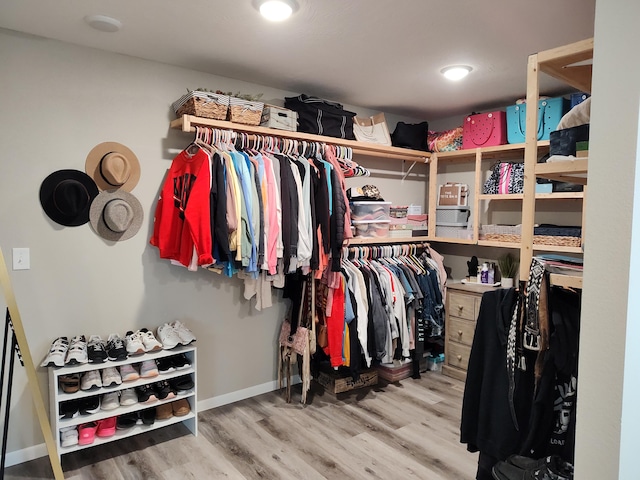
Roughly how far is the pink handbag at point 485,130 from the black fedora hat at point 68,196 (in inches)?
117

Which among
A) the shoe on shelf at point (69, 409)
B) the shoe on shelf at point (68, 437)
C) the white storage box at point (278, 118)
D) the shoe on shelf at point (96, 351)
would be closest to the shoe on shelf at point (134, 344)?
the shoe on shelf at point (96, 351)

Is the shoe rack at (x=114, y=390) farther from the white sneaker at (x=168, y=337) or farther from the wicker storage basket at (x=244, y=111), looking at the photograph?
the wicker storage basket at (x=244, y=111)

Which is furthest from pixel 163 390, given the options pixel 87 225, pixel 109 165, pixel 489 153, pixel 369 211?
pixel 489 153

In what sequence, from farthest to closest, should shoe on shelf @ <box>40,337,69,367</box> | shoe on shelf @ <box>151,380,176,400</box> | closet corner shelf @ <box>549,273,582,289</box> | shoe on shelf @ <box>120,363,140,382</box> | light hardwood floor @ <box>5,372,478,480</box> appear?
1. shoe on shelf @ <box>151,380,176,400</box>
2. shoe on shelf @ <box>120,363,140,382</box>
3. light hardwood floor @ <box>5,372,478,480</box>
4. shoe on shelf @ <box>40,337,69,367</box>
5. closet corner shelf @ <box>549,273,582,289</box>

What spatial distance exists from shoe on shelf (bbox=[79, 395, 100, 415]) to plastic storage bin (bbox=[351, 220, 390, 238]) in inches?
84.3

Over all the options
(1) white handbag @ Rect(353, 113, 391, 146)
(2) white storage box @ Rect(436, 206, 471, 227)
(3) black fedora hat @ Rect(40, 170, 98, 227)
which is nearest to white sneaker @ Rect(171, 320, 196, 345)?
(3) black fedora hat @ Rect(40, 170, 98, 227)

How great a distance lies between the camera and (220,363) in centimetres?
325

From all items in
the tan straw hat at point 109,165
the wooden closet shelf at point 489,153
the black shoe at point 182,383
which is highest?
the wooden closet shelf at point 489,153

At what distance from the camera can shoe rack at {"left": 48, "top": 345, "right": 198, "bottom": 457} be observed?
235 centimetres

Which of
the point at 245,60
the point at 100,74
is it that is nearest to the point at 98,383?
the point at 100,74

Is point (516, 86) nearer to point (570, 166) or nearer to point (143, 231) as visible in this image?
point (570, 166)

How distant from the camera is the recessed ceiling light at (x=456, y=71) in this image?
2.85m

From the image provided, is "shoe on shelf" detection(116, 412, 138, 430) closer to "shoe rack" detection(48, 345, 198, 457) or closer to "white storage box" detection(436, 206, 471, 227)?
"shoe rack" detection(48, 345, 198, 457)

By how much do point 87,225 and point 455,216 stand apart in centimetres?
299
